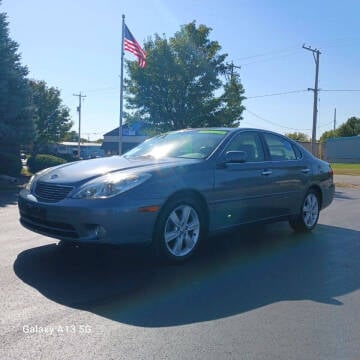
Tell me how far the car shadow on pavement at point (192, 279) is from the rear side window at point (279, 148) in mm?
1258

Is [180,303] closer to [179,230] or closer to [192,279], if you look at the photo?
[192,279]

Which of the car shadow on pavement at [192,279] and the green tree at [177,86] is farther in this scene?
the green tree at [177,86]

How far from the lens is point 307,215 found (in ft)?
23.5

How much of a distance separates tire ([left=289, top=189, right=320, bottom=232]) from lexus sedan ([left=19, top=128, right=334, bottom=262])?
0.17m

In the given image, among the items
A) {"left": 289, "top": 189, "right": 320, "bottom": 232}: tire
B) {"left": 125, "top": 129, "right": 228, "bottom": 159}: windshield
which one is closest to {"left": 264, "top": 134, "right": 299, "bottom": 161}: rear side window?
{"left": 289, "top": 189, "right": 320, "bottom": 232}: tire

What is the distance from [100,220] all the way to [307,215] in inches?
155

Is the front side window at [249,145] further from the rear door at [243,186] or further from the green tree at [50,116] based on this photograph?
the green tree at [50,116]

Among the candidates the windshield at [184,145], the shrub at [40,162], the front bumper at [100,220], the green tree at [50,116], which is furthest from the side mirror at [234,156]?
the green tree at [50,116]

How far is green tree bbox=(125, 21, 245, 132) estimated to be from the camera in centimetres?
2059

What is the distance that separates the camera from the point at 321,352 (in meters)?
3.07

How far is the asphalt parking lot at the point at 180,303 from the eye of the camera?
306 centimetres

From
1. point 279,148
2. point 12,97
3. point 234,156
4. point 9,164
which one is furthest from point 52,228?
point 12,97

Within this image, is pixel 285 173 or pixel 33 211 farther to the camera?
pixel 285 173

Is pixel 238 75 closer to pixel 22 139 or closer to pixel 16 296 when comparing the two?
pixel 22 139
